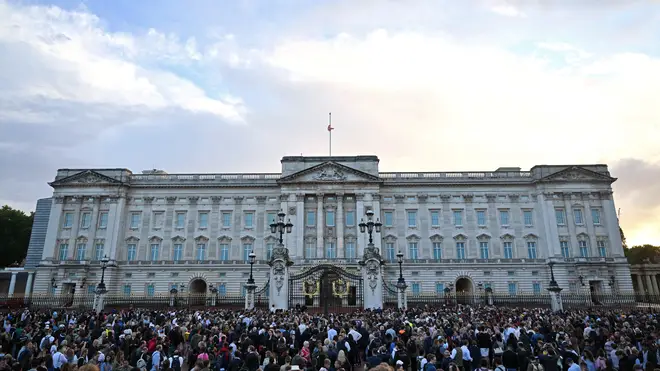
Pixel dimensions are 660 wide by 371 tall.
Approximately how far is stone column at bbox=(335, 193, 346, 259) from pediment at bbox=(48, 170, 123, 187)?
30269mm

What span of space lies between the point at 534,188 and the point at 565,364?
5137 centimetres

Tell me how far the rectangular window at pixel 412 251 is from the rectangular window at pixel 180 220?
30926mm

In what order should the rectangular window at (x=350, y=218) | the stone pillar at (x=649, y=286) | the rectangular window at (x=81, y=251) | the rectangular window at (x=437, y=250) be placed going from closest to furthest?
1. the rectangular window at (x=81, y=251)
2. the rectangular window at (x=437, y=250)
3. the rectangular window at (x=350, y=218)
4. the stone pillar at (x=649, y=286)

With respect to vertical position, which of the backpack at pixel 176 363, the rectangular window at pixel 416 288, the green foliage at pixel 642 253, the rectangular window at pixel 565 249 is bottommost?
the backpack at pixel 176 363

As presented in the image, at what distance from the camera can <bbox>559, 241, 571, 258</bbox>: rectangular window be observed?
56.1 m

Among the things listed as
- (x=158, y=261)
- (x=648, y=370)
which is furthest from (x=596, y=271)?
(x=158, y=261)

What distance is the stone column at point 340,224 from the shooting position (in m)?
56.3

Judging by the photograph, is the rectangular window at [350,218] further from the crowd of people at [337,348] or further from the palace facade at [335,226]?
the crowd of people at [337,348]

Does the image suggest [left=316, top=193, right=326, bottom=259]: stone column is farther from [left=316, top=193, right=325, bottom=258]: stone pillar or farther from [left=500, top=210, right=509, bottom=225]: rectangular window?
[left=500, top=210, right=509, bottom=225]: rectangular window

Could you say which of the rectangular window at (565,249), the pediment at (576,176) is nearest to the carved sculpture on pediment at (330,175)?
the pediment at (576,176)

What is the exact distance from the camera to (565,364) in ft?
43.2

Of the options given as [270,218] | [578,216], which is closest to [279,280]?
[270,218]

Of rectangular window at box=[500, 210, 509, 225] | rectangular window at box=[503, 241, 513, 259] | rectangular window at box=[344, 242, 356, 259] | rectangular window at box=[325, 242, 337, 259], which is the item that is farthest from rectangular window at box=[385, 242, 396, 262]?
rectangular window at box=[500, 210, 509, 225]

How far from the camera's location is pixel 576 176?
5859 centimetres
